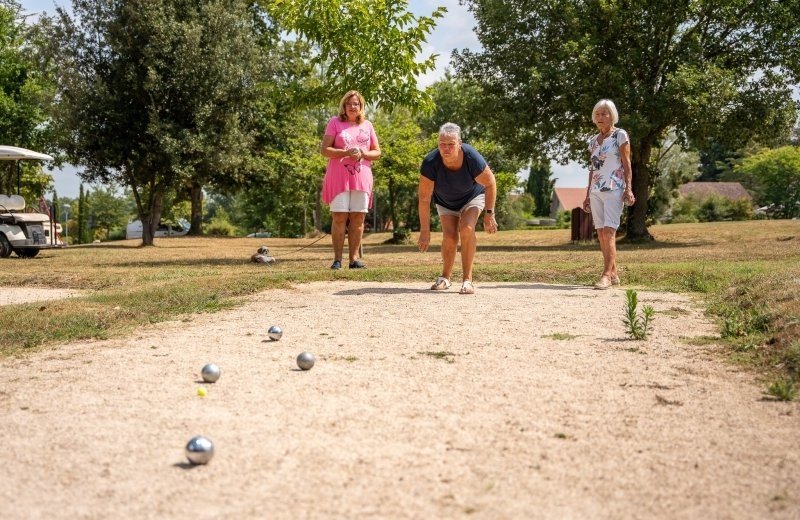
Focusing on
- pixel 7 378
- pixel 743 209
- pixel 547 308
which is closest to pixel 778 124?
pixel 547 308

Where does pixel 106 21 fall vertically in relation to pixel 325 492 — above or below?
above

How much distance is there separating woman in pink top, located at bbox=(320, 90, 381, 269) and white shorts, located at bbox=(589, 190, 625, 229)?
3.22m

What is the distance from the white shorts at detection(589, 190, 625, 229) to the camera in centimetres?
969

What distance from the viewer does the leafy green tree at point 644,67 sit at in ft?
76.7

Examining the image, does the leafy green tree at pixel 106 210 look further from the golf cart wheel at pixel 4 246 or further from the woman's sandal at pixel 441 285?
the woman's sandal at pixel 441 285

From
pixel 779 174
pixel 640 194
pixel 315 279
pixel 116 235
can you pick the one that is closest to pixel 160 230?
pixel 116 235

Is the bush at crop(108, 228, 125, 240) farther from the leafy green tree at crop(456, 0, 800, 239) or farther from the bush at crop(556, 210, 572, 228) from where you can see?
the leafy green tree at crop(456, 0, 800, 239)

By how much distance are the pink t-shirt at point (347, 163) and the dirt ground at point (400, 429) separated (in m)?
5.30

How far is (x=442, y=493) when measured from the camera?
2854mm

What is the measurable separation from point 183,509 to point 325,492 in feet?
1.65

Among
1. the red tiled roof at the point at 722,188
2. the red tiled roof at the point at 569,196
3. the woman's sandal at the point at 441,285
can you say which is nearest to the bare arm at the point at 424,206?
the woman's sandal at the point at 441,285

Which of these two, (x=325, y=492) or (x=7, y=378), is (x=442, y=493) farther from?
(x=7, y=378)

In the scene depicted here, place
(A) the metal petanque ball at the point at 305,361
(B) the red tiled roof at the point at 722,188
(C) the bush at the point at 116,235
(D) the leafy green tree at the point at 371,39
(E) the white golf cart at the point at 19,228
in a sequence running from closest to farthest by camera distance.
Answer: (A) the metal petanque ball at the point at 305,361 < (D) the leafy green tree at the point at 371,39 < (E) the white golf cart at the point at 19,228 < (C) the bush at the point at 116,235 < (B) the red tiled roof at the point at 722,188

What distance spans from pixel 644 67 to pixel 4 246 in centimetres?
1956
